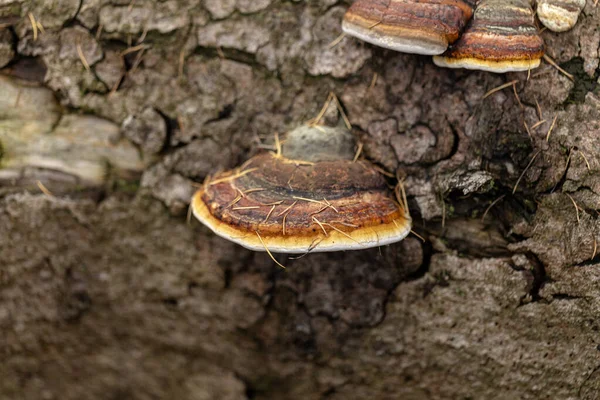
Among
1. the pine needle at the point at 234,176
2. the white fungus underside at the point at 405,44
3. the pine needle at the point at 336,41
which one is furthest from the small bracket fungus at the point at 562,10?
the pine needle at the point at 234,176

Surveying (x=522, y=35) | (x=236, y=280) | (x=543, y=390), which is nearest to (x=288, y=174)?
(x=236, y=280)

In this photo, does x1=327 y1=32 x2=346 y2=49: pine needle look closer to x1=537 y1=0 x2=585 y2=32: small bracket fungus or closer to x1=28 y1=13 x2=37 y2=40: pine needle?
x1=537 y1=0 x2=585 y2=32: small bracket fungus

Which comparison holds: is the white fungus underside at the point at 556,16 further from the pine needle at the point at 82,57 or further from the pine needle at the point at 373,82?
the pine needle at the point at 82,57

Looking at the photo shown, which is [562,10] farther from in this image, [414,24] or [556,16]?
[414,24]

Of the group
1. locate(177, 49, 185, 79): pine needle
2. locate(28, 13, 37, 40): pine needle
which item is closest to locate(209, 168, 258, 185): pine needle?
locate(177, 49, 185, 79): pine needle

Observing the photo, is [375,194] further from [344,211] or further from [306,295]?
[306,295]
